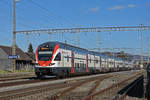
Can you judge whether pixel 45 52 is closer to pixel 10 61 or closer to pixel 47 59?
pixel 47 59

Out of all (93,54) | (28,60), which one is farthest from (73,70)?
(28,60)

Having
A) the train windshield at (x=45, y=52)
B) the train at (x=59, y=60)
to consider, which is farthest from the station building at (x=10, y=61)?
the train windshield at (x=45, y=52)

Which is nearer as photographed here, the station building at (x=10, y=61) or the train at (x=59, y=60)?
the train at (x=59, y=60)

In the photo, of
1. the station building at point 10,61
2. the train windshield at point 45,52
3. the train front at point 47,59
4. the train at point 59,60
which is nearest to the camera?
the train front at point 47,59

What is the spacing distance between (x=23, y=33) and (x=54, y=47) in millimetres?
19835

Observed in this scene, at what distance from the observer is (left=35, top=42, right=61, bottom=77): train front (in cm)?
2281

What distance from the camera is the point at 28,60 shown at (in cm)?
6334

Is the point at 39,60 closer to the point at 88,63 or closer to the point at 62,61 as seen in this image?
the point at 62,61

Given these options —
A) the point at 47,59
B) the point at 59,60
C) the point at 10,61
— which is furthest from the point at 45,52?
the point at 10,61

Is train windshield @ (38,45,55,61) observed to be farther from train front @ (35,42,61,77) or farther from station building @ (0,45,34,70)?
station building @ (0,45,34,70)

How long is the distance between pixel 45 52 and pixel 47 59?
2.58ft

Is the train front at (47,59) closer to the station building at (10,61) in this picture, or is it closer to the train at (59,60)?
the train at (59,60)

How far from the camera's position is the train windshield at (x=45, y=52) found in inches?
912

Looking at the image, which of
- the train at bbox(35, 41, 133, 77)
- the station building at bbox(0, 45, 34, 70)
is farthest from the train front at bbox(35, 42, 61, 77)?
the station building at bbox(0, 45, 34, 70)
